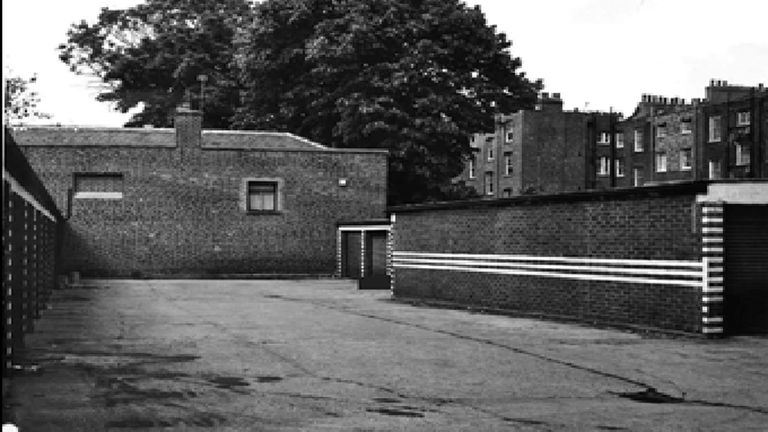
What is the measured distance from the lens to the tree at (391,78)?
1757 inches

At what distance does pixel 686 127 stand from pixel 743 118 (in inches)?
225

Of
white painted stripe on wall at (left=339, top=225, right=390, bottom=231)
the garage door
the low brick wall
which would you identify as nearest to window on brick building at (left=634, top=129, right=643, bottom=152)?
white painted stripe on wall at (left=339, top=225, right=390, bottom=231)

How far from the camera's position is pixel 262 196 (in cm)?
4300

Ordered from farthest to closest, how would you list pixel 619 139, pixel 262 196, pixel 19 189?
pixel 619 139 < pixel 262 196 < pixel 19 189

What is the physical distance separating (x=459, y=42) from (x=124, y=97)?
2442 cm

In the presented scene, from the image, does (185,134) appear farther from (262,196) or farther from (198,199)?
(262,196)

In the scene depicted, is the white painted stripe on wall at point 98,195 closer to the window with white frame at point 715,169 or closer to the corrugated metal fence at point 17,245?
the corrugated metal fence at point 17,245

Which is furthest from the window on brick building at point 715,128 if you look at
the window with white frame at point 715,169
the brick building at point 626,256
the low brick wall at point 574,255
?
the brick building at point 626,256

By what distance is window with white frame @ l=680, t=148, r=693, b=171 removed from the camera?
66.1 m

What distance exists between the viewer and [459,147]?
46.6 m

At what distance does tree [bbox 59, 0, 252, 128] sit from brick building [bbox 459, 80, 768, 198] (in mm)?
16924

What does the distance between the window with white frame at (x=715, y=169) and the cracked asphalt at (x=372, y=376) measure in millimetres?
48139

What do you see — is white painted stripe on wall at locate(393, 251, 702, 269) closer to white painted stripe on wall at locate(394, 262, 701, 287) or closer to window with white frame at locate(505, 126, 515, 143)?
white painted stripe on wall at locate(394, 262, 701, 287)

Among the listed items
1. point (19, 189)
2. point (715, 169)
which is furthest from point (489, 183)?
point (19, 189)
